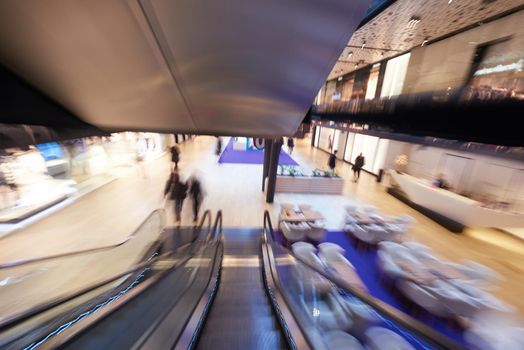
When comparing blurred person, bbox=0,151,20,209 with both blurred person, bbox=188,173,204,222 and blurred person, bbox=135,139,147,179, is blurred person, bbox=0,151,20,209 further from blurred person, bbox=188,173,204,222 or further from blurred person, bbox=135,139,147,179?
blurred person, bbox=188,173,204,222

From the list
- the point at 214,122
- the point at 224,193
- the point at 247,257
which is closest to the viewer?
the point at 214,122

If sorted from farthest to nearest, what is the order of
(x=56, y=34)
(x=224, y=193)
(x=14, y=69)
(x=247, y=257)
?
(x=224, y=193) < (x=247, y=257) < (x=14, y=69) < (x=56, y=34)

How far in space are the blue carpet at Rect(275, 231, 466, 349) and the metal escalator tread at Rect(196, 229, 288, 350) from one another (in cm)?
179

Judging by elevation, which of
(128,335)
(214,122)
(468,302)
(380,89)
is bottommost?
(468,302)

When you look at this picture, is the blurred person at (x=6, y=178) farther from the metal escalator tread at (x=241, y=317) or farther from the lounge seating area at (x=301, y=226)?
the lounge seating area at (x=301, y=226)

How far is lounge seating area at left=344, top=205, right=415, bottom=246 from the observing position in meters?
5.57

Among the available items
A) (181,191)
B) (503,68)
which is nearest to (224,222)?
(181,191)

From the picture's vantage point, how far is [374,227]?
5.62m

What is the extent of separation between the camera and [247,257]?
15.8 ft

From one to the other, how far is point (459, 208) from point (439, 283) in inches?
161

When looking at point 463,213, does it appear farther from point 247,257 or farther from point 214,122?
point 214,122

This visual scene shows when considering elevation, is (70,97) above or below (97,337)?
above

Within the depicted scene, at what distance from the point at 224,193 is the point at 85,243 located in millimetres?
4226

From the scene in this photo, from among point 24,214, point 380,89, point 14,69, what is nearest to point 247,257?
point 14,69
